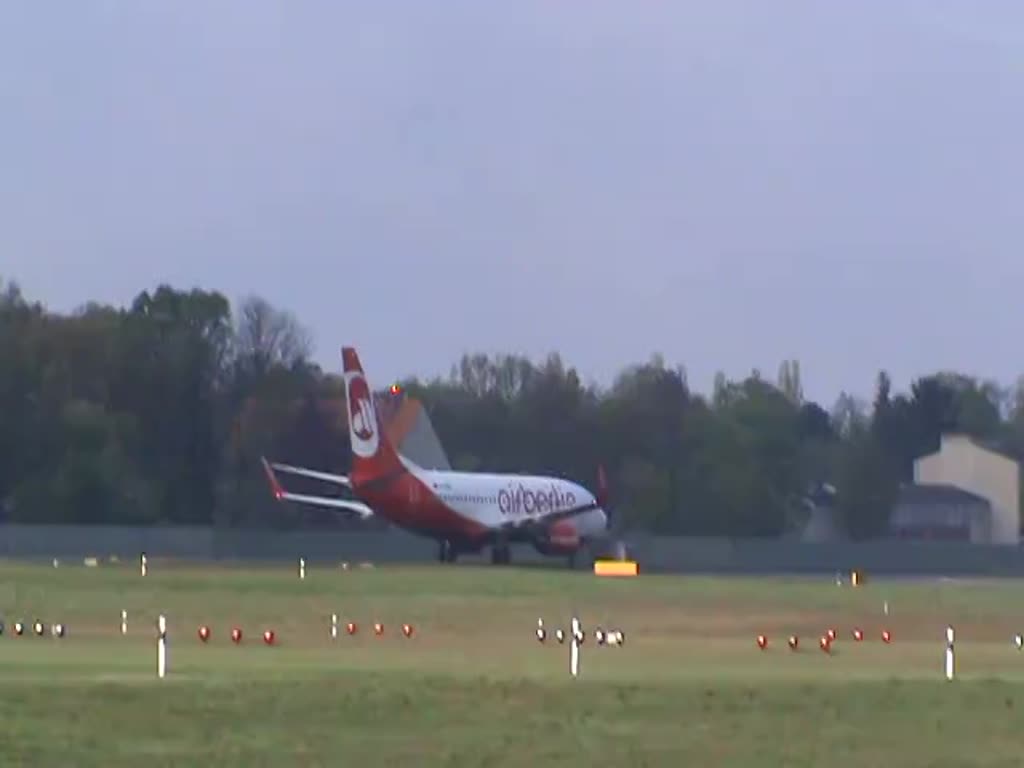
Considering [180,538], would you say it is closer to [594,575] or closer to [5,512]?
[5,512]

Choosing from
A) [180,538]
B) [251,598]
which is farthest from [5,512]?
[251,598]

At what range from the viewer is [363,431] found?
88.0 metres

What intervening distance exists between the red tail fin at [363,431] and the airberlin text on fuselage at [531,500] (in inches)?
217

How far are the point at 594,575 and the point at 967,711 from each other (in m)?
53.6

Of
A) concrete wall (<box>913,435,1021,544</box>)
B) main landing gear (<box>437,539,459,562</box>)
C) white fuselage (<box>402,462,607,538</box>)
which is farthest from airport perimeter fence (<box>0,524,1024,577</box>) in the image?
concrete wall (<box>913,435,1021,544</box>)

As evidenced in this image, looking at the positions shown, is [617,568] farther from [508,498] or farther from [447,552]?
[447,552]

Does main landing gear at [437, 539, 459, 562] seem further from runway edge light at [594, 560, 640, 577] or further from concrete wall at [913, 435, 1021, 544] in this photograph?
concrete wall at [913, 435, 1021, 544]

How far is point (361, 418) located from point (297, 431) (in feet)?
98.5

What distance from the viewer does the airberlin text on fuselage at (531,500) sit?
92.3 m

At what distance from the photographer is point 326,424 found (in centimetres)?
11844

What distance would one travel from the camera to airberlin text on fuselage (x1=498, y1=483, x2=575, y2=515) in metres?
92.3

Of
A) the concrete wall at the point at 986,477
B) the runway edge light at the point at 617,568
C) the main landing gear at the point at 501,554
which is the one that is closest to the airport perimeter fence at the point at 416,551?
the main landing gear at the point at 501,554

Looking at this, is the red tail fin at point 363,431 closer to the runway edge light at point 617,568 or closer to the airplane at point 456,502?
the airplane at point 456,502

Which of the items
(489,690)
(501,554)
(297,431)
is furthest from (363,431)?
(489,690)
